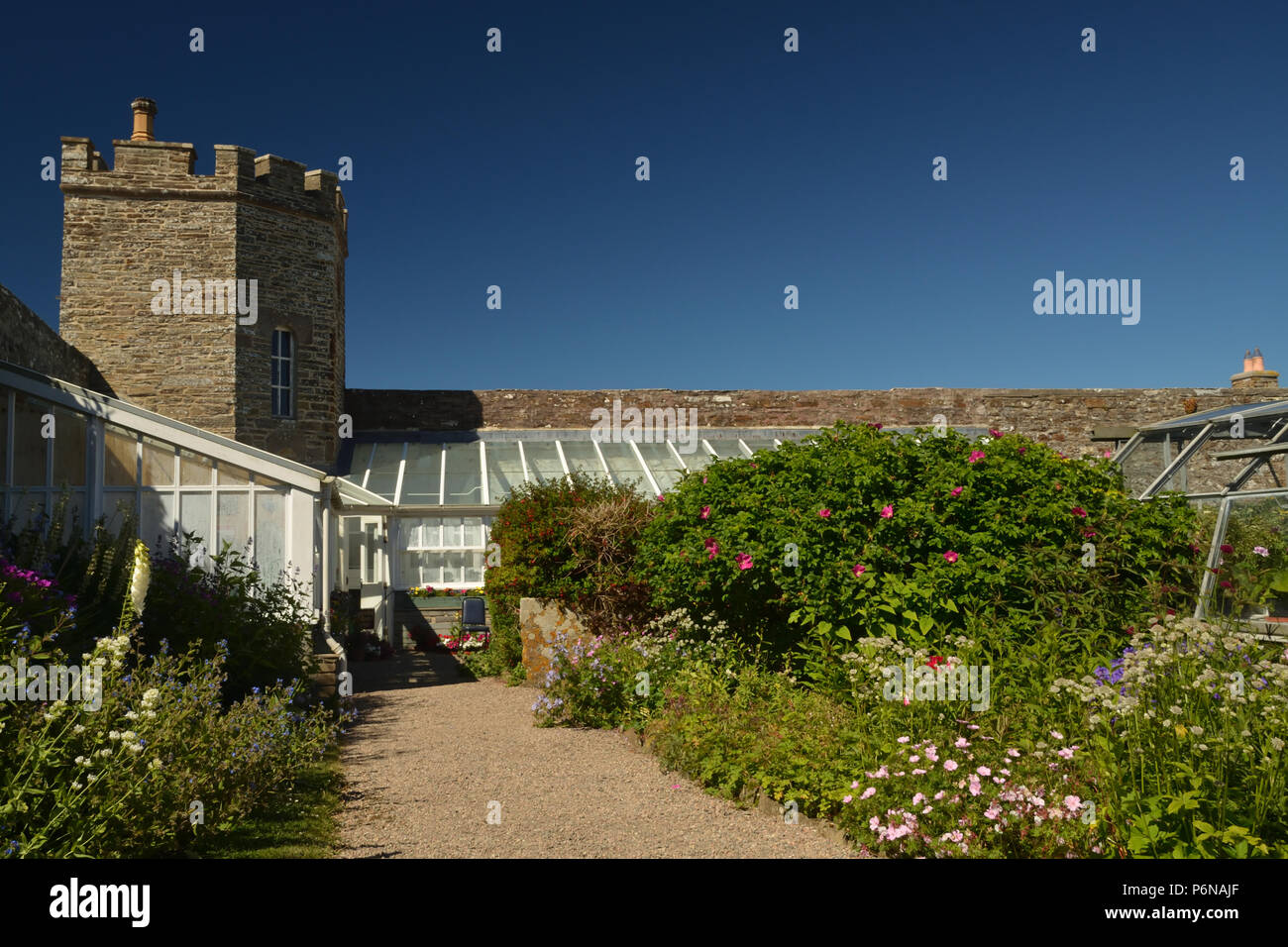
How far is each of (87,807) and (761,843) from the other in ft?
10.1

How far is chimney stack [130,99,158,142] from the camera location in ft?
47.7

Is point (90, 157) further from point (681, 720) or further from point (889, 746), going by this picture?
point (889, 746)

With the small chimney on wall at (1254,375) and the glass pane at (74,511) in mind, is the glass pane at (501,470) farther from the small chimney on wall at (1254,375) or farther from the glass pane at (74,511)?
the small chimney on wall at (1254,375)

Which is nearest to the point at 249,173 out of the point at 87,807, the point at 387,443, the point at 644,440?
the point at 387,443

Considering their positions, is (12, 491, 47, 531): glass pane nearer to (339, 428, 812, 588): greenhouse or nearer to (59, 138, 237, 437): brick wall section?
(339, 428, 812, 588): greenhouse

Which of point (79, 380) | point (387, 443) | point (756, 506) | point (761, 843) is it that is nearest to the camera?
point (761, 843)

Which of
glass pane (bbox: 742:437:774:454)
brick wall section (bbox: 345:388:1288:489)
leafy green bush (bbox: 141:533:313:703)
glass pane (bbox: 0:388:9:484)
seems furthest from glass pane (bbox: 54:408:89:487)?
glass pane (bbox: 742:437:774:454)

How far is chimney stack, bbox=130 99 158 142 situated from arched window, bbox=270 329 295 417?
12.4ft

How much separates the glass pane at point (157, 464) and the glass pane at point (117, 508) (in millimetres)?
225

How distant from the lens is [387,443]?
57.1 ft

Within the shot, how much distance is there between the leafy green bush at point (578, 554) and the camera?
9492mm
